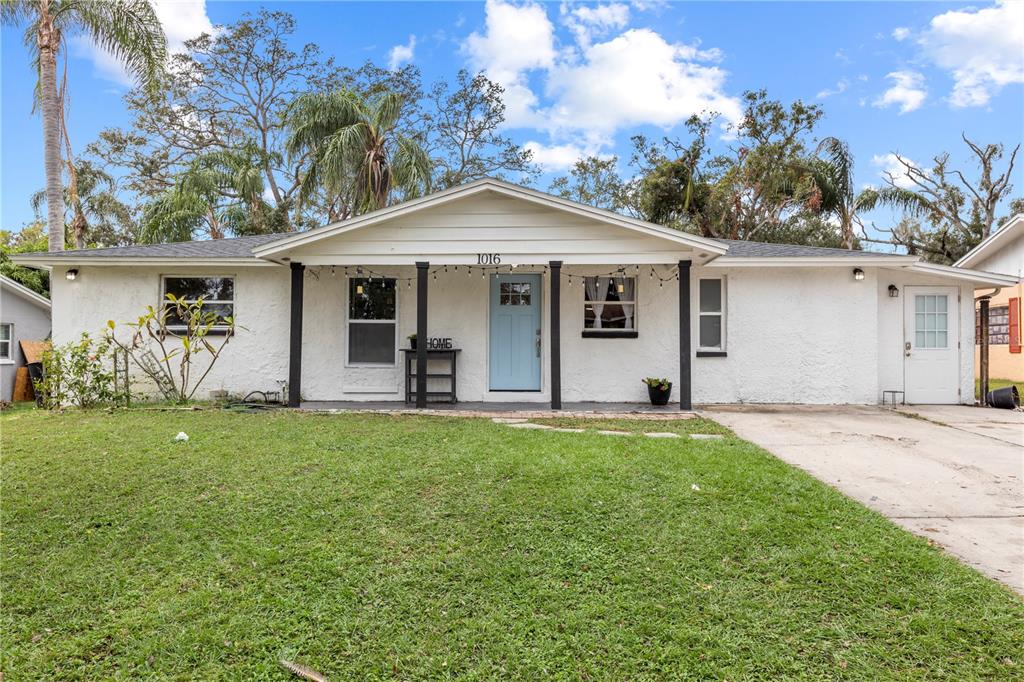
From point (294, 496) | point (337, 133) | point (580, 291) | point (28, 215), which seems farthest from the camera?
point (28, 215)

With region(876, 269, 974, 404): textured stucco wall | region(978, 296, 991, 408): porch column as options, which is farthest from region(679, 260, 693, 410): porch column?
region(978, 296, 991, 408): porch column

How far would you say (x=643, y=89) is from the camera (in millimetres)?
17297

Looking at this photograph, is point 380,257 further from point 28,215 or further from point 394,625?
point 28,215

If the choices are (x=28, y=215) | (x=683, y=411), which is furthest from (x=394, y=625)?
(x=28, y=215)

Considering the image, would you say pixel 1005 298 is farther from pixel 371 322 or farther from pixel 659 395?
pixel 371 322

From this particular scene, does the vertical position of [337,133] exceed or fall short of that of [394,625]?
it exceeds it

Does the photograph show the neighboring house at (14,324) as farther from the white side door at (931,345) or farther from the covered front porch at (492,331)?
the white side door at (931,345)

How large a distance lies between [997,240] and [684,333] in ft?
32.4

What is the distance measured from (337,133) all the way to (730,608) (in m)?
14.3

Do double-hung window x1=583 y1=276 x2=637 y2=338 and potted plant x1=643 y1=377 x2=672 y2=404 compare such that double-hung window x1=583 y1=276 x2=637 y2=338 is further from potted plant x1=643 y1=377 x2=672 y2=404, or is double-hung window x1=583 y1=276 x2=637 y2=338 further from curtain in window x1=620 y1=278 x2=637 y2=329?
potted plant x1=643 y1=377 x2=672 y2=404

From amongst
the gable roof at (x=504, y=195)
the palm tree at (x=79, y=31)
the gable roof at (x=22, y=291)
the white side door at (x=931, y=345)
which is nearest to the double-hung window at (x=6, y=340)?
the gable roof at (x=22, y=291)

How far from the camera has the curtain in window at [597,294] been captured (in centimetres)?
899

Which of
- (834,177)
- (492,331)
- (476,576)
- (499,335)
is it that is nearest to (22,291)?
(492,331)

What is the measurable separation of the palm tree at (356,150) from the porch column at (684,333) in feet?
29.2
